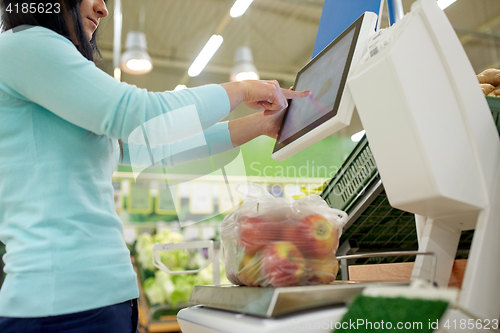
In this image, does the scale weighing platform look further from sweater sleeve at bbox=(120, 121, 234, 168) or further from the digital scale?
sweater sleeve at bbox=(120, 121, 234, 168)

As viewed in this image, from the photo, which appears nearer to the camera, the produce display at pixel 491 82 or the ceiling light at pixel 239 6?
the produce display at pixel 491 82

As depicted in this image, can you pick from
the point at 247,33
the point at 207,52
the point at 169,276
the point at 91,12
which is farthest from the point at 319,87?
the point at 247,33

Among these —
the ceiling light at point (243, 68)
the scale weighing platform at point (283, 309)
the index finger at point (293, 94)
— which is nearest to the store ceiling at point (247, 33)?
the ceiling light at point (243, 68)

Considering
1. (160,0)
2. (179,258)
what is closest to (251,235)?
(179,258)

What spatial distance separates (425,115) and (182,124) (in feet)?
1.53

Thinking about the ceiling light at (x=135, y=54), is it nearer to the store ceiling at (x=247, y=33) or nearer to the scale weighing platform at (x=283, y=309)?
the store ceiling at (x=247, y=33)

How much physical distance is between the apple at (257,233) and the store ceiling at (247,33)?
232 inches

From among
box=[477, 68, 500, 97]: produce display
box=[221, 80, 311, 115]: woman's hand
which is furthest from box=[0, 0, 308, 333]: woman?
box=[477, 68, 500, 97]: produce display

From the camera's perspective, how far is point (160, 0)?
6535 millimetres

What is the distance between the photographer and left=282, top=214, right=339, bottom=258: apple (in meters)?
0.71

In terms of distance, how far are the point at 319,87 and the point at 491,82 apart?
0.52m

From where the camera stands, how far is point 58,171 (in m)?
0.80

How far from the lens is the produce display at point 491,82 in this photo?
1.12 metres

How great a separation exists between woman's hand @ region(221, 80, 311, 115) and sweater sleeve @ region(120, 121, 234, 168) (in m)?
0.17
